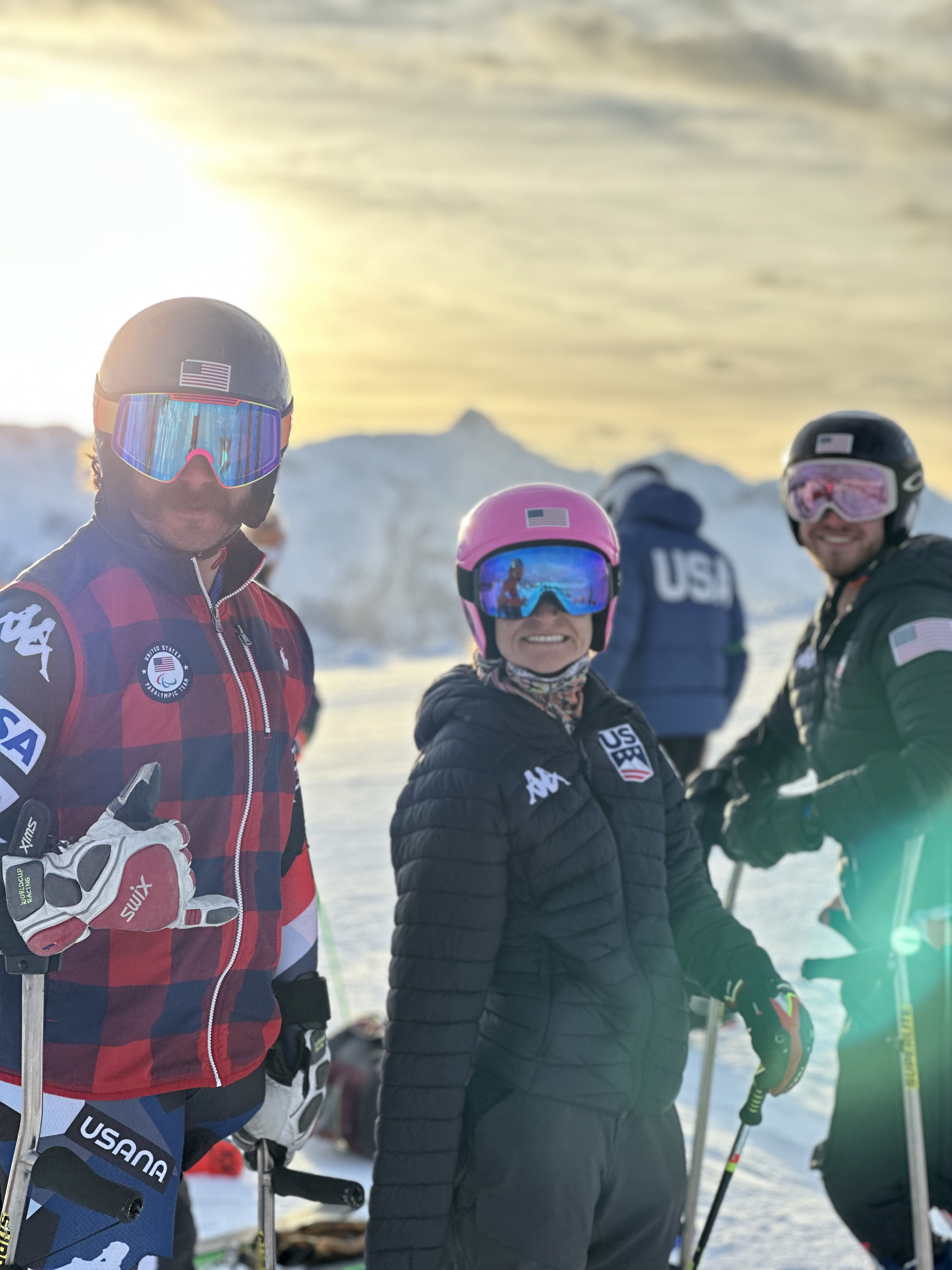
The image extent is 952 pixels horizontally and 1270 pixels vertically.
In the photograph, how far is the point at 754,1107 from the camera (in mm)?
2699

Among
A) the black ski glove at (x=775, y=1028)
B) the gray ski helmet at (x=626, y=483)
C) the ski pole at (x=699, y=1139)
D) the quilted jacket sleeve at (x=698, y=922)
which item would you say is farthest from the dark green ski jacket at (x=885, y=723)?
the gray ski helmet at (x=626, y=483)

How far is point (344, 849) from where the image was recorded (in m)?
8.81

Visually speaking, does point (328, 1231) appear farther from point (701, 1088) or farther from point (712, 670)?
point (712, 670)

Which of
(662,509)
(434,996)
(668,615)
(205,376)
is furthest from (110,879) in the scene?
(662,509)

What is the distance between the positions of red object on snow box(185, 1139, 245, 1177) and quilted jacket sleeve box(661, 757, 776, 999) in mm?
2239

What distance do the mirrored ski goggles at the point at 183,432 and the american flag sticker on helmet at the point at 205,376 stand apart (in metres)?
0.02

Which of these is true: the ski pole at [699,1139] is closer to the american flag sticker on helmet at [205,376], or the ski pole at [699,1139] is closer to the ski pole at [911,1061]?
the ski pole at [911,1061]

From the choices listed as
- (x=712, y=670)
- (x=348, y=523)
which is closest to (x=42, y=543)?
(x=348, y=523)

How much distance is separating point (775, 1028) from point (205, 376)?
68.6 inches

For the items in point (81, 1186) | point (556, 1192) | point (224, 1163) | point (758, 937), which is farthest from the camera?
point (758, 937)

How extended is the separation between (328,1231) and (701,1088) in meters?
1.23

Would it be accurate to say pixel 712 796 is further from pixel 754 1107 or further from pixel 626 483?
pixel 626 483

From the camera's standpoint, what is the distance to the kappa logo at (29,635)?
77.3 inches

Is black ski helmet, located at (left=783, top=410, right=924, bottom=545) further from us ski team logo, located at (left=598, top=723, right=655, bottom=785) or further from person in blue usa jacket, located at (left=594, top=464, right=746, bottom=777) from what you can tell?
person in blue usa jacket, located at (left=594, top=464, right=746, bottom=777)
